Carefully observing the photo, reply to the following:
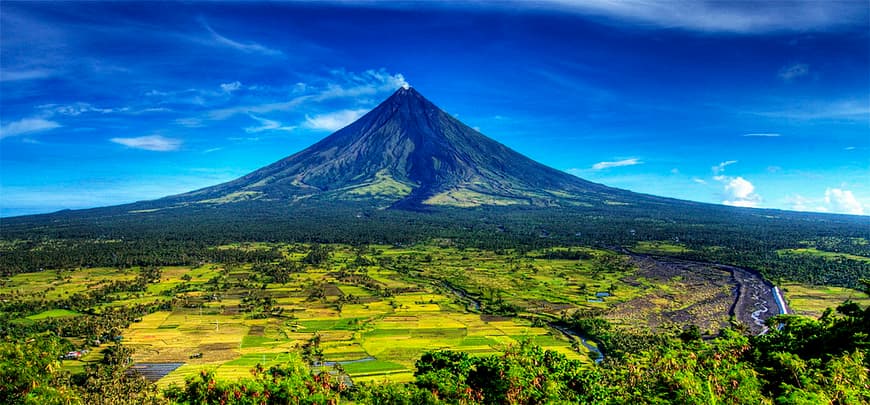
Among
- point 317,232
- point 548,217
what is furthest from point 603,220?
point 317,232

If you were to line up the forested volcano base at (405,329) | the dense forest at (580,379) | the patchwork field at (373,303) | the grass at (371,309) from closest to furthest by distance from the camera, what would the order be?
1. the dense forest at (580,379)
2. the forested volcano base at (405,329)
3. the grass at (371,309)
4. the patchwork field at (373,303)

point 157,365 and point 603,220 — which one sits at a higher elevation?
point 603,220

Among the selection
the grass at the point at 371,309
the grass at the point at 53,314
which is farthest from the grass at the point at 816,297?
the grass at the point at 53,314

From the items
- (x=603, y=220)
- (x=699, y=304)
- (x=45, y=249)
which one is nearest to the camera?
(x=699, y=304)

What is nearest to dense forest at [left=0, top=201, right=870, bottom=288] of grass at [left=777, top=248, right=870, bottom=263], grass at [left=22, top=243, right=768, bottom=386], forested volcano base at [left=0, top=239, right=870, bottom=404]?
grass at [left=777, top=248, right=870, bottom=263]

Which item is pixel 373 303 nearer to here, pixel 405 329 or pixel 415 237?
pixel 405 329

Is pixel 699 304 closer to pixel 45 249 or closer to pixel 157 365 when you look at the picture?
pixel 157 365

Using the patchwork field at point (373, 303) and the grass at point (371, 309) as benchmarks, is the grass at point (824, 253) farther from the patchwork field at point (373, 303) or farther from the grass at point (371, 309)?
the grass at point (371, 309)

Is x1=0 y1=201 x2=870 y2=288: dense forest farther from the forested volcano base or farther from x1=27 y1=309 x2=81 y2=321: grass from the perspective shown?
x1=27 y1=309 x2=81 y2=321: grass
